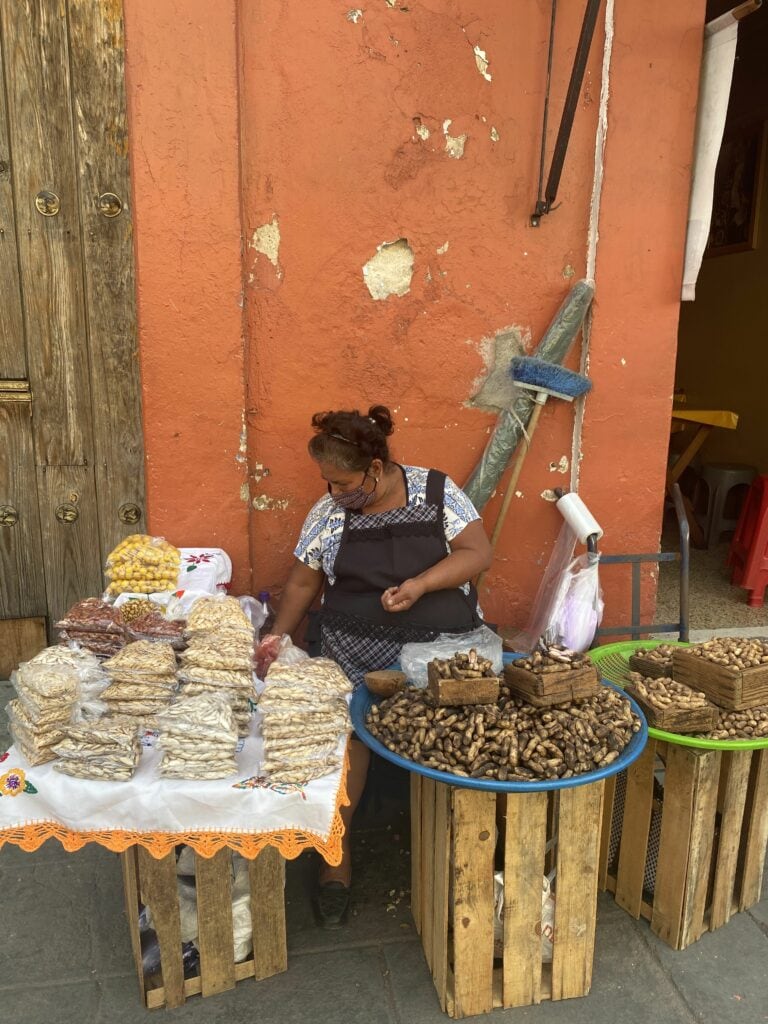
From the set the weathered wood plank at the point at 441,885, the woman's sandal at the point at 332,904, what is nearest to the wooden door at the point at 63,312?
the woman's sandal at the point at 332,904

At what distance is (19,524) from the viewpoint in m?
3.39

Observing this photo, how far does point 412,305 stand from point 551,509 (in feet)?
3.92

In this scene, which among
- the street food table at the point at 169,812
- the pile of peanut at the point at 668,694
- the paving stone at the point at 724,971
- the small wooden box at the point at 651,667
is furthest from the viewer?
the small wooden box at the point at 651,667

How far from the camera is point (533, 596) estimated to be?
12.5ft

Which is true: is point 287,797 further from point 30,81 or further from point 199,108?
point 30,81

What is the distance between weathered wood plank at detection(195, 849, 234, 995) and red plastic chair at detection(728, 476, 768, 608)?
13.8 ft

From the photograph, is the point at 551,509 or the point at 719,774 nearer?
the point at 719,774

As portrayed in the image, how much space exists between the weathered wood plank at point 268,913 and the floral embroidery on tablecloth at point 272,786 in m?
0.35

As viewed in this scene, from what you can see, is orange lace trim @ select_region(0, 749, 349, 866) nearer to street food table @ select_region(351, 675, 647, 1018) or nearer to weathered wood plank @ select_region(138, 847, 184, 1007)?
weathered wood plank @ select_region(138, 847, 184, 1007)

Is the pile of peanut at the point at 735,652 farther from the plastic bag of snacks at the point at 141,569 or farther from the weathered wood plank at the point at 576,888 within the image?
the plastic bag of snacks at the point at 141,569

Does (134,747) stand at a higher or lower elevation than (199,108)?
lower

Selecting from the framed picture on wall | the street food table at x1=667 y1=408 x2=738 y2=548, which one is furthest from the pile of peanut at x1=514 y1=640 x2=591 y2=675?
the framed picture on wall

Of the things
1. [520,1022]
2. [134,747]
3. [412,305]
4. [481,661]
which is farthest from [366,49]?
[520,1022]

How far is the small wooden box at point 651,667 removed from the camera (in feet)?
8.58
